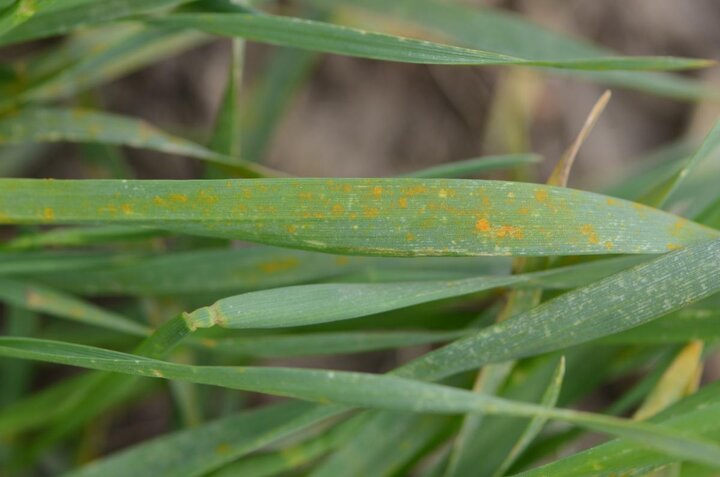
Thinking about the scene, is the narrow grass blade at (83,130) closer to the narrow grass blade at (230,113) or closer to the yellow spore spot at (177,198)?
the narrow grass blade at (230,113)

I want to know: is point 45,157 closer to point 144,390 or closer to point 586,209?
point 144,390

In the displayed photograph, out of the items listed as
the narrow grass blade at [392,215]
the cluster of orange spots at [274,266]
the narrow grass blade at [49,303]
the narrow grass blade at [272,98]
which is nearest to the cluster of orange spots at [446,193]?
the narrow grass blade at [392,215]

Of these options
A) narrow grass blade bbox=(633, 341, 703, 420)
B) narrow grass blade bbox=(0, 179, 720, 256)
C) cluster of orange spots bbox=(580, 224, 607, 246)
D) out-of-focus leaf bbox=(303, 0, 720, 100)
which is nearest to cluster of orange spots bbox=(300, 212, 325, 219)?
narrow grass blade bbox=(0, 179, 720, 256)

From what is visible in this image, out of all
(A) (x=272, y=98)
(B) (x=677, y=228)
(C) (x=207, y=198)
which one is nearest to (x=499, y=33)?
(A) (x=272, y=98)

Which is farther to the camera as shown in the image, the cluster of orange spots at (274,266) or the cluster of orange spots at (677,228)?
the cluster of orange spots at (274,266)

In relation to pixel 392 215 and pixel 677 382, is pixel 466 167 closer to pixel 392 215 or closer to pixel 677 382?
pixel 392 215

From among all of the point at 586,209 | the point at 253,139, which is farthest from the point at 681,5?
the point at 586,209
